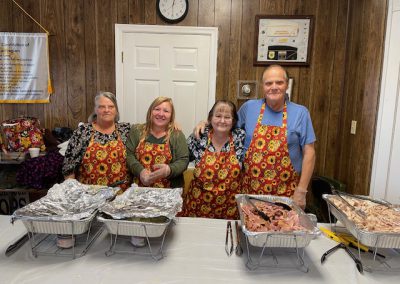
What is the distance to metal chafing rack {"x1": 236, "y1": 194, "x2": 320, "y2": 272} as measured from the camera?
102 centimetres

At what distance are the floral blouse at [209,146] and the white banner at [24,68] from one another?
6.50ft

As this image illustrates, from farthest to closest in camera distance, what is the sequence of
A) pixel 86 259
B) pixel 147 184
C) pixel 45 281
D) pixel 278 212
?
pixel 147 184, pixel 278 212, pixel 86 259, pixel 45 281

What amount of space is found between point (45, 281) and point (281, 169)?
1.34 m

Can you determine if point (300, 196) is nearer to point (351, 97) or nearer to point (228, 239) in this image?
point (228, 239)

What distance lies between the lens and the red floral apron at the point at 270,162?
188cm

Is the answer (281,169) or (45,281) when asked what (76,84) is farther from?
(45,281)

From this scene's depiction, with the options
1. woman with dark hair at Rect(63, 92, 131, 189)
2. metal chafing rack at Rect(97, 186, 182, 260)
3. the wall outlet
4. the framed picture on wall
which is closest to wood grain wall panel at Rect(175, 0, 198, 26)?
the framed picture on wall

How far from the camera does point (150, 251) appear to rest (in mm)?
1106

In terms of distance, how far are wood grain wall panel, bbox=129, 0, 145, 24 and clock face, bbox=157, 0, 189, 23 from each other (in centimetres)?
16

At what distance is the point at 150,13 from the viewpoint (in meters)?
3.08

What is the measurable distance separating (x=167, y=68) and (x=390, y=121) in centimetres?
199

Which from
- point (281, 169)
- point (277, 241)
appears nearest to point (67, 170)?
point (281, 169)

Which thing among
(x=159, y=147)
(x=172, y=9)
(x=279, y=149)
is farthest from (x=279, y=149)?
(x=172, y=9)

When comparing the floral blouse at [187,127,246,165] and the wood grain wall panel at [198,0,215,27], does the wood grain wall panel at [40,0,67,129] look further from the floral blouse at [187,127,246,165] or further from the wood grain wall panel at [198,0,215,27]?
the floral blouse at [187,127,246,165]
